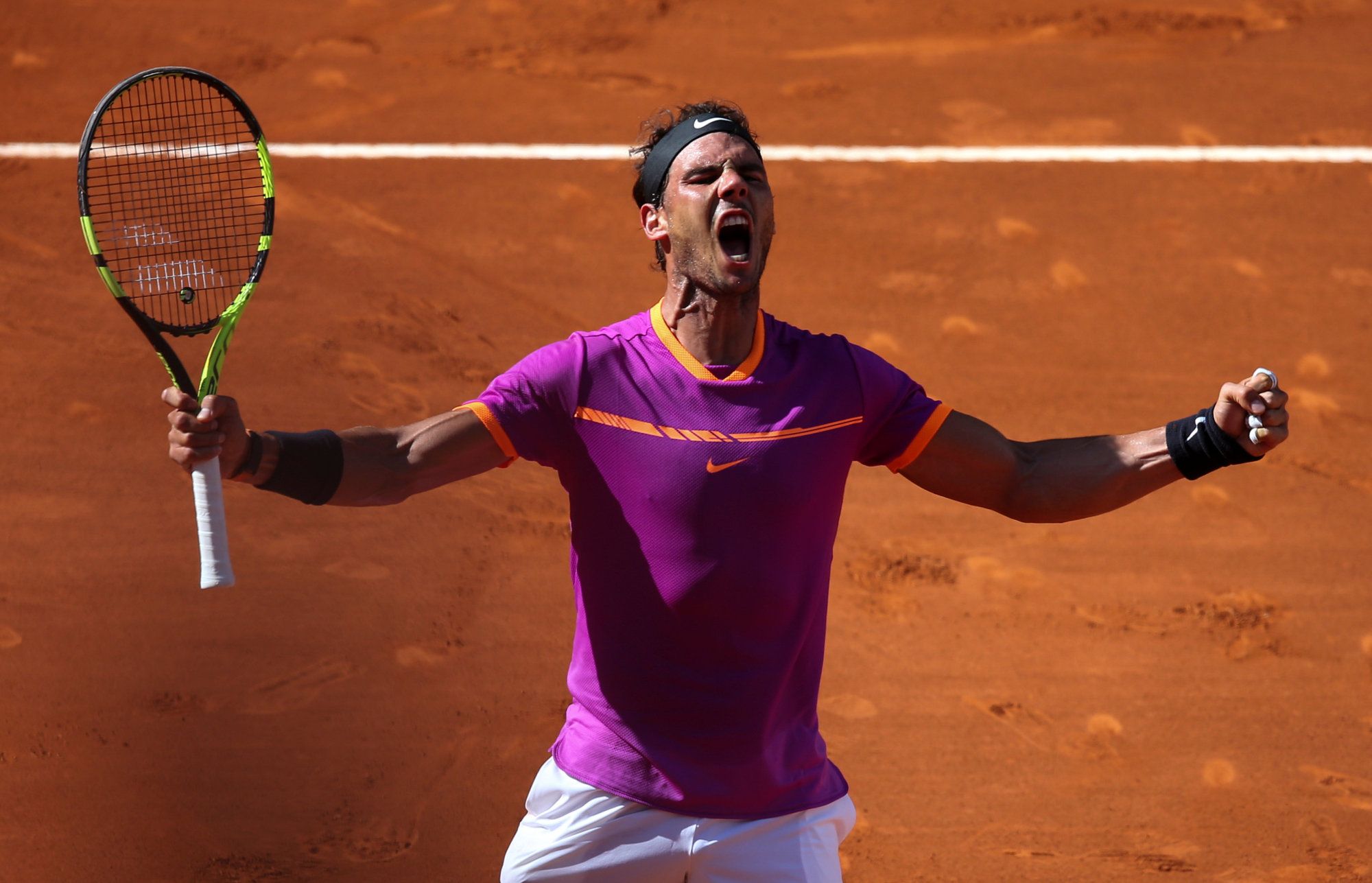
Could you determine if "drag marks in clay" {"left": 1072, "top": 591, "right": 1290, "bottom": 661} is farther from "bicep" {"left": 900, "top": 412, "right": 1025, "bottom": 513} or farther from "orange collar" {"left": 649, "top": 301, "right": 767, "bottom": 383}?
"orange collar" {"left": 649, "top": 301, "right": 767, "bottom": 383}

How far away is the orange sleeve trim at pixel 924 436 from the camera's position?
3748mm

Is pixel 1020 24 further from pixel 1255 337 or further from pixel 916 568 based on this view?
pixel 916 568

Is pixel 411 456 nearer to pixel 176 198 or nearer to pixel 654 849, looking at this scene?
pixel 654 849

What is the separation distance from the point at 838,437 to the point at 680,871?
1.07 metres

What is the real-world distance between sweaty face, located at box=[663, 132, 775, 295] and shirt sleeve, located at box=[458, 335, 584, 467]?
36 cm

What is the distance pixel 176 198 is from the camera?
260 inches

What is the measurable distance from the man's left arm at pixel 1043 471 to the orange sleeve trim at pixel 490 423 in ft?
3.25

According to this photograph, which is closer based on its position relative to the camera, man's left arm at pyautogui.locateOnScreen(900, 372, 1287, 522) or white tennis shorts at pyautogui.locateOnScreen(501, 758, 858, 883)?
white tennis shorts at pyautogui.locateOnScreen(501, 758, 858, 883)

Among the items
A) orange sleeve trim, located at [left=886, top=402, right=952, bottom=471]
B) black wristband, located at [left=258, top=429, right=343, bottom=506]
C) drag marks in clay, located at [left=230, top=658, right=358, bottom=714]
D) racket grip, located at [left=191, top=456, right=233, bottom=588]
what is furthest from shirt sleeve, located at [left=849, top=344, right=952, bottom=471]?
drag marks in clay, located at [left=230, top=658, right=358, bottom=714]

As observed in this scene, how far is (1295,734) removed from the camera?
19.7 ft

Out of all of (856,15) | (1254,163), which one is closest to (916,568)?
(1254,163)

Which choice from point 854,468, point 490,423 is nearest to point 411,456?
point 490,423

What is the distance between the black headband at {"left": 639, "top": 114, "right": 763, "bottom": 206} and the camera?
3.79 meters

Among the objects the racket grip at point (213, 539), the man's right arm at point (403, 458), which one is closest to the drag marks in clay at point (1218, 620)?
the man's right arm at point (403, 458)
